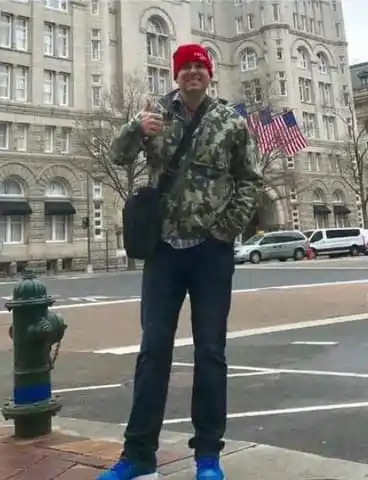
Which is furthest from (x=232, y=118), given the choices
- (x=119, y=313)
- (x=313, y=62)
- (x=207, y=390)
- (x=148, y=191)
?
(x=313, y=62)

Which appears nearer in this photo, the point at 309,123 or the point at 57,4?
the point at 57,4

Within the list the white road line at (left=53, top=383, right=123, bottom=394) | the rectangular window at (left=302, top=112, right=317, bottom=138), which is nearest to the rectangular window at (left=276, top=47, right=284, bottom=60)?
the rectangular window at (left=302, top=112, right=317, bottom=138)

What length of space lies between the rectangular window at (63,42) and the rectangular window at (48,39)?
55 cm

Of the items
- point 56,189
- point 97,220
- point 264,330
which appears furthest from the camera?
point 97,220

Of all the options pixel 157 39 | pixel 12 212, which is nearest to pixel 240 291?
pixel 12 212

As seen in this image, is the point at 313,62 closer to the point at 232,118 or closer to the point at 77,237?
the point at 77,237

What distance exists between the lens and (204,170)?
331 cm

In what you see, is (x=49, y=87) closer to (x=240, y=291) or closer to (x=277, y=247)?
(x=277, y=247)

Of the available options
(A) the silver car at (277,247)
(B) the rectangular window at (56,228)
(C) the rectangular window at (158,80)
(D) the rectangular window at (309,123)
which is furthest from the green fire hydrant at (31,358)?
(D) the rectangular window at (309,123)

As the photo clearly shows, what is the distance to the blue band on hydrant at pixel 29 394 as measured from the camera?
429cm

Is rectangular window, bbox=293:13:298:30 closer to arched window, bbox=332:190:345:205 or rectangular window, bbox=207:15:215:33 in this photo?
rectangular window, bbox=207:15:215:33

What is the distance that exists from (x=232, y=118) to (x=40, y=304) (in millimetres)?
1806

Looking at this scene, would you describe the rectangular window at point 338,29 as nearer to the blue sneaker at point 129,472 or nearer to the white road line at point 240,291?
the white road line at point 240,291

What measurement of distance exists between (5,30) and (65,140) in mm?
9346
